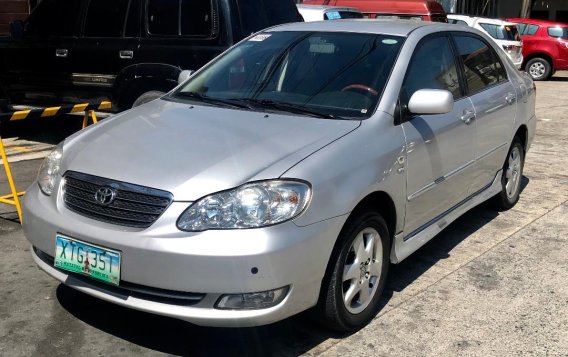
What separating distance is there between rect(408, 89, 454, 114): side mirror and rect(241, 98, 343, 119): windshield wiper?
17.8 inches

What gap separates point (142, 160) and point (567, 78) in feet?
61.1

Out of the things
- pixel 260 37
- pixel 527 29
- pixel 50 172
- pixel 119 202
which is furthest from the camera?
pixel 527 29

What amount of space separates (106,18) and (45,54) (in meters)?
Answer: 0.98

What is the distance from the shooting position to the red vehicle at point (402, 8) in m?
13.1

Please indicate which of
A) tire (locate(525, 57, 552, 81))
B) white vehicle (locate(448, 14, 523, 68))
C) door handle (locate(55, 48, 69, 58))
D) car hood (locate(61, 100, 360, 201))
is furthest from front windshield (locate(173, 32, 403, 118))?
tire (locate(525, 57, 552, 81))

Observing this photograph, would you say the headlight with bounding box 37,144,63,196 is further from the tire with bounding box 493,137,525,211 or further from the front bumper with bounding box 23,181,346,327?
the tire with bounding box 493,137,525,211

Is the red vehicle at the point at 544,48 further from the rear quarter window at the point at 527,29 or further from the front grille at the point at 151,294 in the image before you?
the front grille at the point at 151,294

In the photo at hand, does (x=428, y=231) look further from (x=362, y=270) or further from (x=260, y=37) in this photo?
(x=260, y=37)

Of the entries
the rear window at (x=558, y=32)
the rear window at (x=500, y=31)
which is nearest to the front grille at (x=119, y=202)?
the rear window at (x=500, y=31)

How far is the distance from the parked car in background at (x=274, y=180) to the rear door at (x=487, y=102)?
0.07m

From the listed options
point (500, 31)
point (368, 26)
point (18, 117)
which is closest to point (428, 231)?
point (368, 26)

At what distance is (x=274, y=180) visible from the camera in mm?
3004

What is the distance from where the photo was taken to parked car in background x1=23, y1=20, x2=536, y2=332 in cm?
289

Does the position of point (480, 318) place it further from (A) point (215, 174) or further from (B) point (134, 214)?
(B) point (134, 214)
